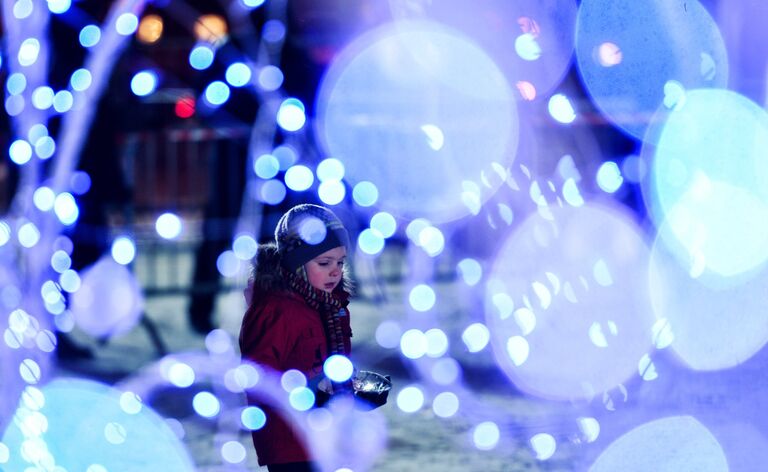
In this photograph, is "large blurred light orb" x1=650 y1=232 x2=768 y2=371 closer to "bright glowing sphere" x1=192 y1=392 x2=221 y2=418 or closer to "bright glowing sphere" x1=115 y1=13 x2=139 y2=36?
"bright glowing sphere" x1=192 y1=392 x2=221 y2=418

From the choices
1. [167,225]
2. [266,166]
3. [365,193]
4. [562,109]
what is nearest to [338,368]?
[562,109]

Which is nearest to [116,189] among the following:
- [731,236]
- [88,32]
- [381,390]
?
[88,32]

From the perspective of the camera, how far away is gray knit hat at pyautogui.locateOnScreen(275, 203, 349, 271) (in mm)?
2861

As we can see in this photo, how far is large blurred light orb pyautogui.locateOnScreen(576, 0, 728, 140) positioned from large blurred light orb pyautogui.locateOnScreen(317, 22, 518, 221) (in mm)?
1084

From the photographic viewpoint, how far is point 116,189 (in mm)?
6777

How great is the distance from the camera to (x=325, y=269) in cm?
285

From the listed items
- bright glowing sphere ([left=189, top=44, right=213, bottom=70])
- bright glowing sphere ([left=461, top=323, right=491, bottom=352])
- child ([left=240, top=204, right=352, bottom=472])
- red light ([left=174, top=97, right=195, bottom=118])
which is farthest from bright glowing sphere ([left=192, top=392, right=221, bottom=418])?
red light ([left=174, top=97, right=195, bottom=118])

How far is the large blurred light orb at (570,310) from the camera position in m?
4.88

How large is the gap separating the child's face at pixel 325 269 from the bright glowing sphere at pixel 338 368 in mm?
170

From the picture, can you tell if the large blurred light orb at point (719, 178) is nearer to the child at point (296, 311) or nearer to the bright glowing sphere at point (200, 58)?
the child at point (296, 311)

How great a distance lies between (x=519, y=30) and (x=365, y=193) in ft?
8.79

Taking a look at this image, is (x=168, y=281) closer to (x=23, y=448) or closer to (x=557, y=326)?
(x=557, y=326)

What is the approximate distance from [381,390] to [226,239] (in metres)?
4.76

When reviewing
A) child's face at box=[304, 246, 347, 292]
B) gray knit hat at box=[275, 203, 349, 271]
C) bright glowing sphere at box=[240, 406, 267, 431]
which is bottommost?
bright glowing sphere at box=[240, 406, 267, 431]
